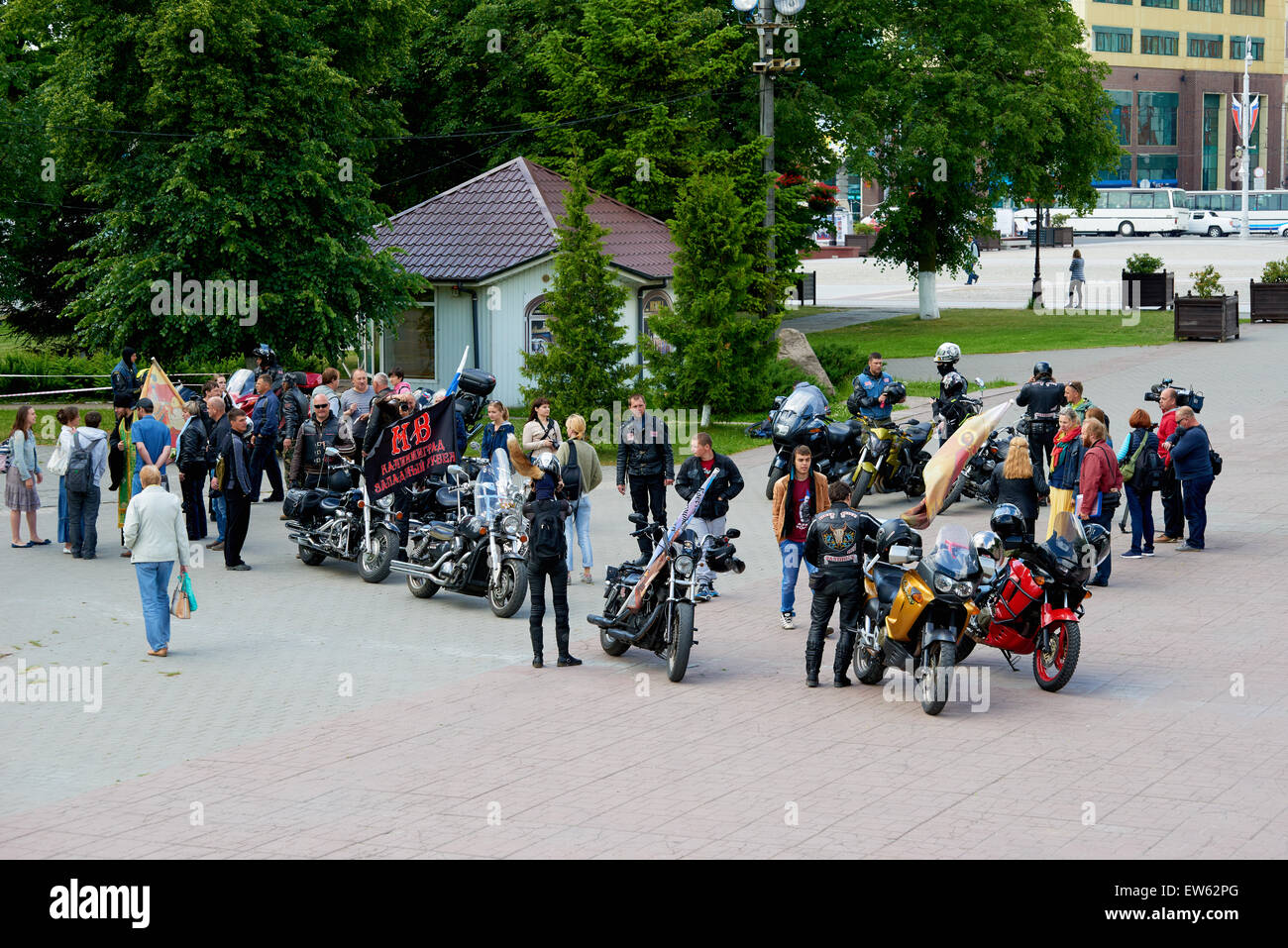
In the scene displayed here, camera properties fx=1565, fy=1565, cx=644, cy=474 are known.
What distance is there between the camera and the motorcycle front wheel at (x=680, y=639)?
12367mm

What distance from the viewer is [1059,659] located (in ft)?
38.8

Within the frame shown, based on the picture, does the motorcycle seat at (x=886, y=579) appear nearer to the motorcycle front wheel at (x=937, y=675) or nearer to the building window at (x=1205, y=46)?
the motorcycle front wheel at (x=937, y=675)

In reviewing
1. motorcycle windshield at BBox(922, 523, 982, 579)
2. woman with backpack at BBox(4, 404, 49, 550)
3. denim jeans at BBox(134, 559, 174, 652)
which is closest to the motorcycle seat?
motorcycle windshield at BBox(922, 523, 982, 579)

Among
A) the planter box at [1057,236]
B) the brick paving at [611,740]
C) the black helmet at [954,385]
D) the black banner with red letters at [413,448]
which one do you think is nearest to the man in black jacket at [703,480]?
the brick paving at [611,740]

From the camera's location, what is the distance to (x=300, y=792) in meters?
9.74

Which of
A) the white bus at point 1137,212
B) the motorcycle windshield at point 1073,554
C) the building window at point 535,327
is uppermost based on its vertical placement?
the white bus at point 1137,212

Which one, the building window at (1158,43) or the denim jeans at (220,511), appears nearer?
the denim jeans at (220,511)

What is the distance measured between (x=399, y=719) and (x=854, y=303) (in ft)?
145

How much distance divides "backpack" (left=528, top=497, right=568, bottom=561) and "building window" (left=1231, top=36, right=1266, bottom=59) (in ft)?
364

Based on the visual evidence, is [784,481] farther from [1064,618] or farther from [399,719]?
[399,719]

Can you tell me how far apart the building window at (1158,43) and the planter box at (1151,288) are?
67.9 meters

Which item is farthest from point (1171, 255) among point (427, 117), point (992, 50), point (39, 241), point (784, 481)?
point (784, 481)

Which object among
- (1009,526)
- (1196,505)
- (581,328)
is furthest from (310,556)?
(1196,505)

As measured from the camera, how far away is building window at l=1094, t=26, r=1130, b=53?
10375cm
